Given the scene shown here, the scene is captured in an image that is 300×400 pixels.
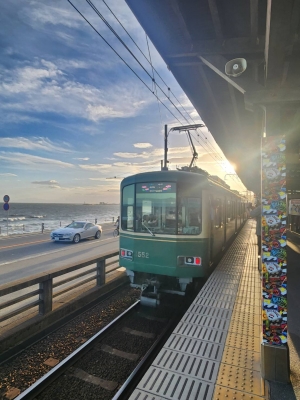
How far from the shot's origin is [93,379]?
3.86 meters

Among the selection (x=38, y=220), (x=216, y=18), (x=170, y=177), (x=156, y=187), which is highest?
(x=216, y=18)

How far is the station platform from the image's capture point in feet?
9.41

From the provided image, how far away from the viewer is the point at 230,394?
2.80 meters

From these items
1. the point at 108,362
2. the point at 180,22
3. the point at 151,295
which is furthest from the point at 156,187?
the point at 108,362

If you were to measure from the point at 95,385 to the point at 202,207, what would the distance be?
415 centimetres

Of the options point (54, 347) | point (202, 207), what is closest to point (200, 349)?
point (54, 347)

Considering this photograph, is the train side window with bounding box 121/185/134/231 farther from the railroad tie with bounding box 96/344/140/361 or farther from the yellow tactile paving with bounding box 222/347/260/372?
the yellow tactile paving with bounding box 222/347/260/372

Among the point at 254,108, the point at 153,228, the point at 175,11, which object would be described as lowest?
the point at 153,228

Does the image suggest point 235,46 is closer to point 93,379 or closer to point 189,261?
point 189,261

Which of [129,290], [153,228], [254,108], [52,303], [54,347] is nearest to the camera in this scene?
[254,108]

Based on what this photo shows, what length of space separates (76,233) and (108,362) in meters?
14.3

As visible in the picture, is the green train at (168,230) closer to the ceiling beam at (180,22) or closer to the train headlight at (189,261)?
the train headlight at (189,261)

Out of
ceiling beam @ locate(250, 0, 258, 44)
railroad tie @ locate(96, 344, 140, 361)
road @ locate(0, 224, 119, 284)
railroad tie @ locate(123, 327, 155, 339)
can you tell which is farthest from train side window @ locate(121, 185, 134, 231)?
ceiling beam @ locate(250, 0, 258, 44)

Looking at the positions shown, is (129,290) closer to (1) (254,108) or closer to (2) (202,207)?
(2) (202,207)
